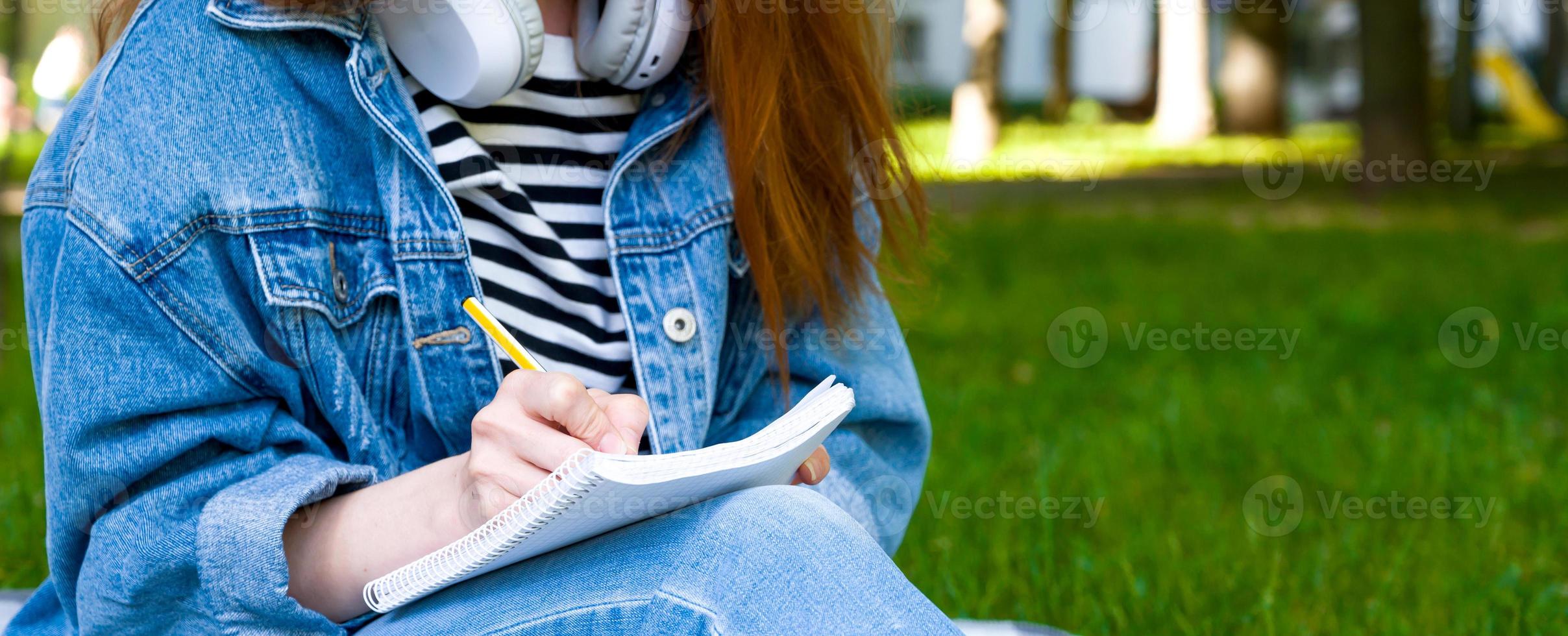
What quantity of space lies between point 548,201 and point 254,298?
30 centimetres

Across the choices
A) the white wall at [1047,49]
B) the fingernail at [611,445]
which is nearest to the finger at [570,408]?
the fingernail at [611,445]

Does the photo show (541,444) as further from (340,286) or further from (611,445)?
(340,286)

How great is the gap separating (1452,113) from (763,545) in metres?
16.1

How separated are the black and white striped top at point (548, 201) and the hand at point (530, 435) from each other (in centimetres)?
28

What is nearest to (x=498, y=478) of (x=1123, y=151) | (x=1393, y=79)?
(x=1393, y=79)

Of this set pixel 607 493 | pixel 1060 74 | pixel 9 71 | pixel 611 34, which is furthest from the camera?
pixel 1060 74

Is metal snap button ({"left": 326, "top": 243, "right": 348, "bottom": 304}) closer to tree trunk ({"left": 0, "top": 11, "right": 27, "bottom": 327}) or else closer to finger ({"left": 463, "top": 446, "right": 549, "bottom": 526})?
finger ({"left": 463, "top": 446, "right": 549, "bottom": 526})

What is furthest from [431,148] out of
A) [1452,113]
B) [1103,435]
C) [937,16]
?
[937,16]

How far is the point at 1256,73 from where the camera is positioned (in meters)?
15.1

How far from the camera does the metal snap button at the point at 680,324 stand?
134cm

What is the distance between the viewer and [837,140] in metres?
1.44

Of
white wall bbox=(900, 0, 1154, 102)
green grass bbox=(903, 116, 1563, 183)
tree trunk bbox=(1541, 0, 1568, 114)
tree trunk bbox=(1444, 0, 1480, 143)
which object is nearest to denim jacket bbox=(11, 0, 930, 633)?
green grass bbox=(903, 116, 1563, 183)

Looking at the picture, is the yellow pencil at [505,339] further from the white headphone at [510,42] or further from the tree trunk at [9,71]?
the tree trunk at [9,71]

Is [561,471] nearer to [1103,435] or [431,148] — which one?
[431,148]
